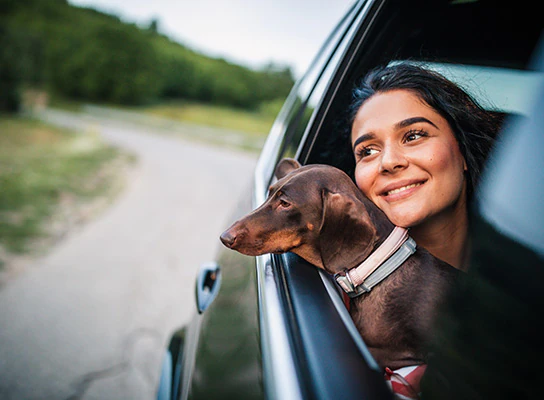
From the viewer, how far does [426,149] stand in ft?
4.23

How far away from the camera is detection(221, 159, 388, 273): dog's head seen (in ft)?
4.40

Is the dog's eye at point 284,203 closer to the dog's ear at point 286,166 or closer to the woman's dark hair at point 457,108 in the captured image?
the dog's ear at point 286,166

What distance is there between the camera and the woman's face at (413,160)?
1300 millimetres

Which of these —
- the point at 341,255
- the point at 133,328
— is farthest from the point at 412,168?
the point at 133,328

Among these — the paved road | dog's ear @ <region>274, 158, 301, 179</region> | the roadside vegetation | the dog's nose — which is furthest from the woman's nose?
the roadside vegetation

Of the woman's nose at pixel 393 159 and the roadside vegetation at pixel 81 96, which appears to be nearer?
the woman's nose at pixel 393 159

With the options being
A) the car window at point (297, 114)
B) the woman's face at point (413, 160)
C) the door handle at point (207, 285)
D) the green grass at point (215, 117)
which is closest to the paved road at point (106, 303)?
the car window at point (297, 114)

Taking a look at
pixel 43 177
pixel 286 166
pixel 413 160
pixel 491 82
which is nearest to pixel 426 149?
pixel 413 160

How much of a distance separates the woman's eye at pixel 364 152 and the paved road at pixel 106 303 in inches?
55.8

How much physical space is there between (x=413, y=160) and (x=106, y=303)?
374 cm

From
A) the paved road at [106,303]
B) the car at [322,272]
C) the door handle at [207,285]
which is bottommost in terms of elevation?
the paved road at [106,303]

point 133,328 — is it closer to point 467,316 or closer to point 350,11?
point 350,11

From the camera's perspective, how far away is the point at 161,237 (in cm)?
628

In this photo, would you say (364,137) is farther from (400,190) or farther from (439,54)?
(439,54)
